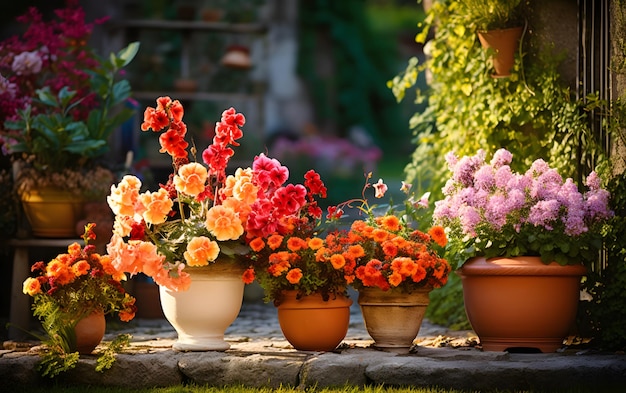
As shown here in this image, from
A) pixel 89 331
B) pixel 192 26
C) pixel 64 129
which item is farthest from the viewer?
pixel 192 26

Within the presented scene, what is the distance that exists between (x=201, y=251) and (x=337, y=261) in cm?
55

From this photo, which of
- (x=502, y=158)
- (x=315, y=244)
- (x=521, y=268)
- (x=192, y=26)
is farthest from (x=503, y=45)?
(x=192, y=26)

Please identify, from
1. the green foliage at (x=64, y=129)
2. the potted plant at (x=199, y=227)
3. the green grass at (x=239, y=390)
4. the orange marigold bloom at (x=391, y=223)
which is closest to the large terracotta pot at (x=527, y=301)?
the orange marigold bloom at (x=391, y=223)

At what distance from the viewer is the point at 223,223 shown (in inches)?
155

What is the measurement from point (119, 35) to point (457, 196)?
15.7 feet

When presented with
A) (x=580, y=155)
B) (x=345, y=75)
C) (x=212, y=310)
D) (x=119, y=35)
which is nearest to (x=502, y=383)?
(x=212, y=310)

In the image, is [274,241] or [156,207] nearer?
[156,207]

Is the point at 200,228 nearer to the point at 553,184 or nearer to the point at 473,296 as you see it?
the point at 473,296

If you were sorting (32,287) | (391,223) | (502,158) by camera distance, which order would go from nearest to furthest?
(32,287)
(391,223)
(502,158)

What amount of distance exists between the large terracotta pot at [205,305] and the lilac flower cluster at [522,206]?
39.2 inches

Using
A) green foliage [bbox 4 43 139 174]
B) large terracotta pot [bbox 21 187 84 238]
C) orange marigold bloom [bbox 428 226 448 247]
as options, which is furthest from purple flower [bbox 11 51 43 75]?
orange marigold bloom [bbox 428 226 448 247]

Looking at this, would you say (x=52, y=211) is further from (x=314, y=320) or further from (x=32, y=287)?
(x=314, y=320)

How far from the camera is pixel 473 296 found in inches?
172

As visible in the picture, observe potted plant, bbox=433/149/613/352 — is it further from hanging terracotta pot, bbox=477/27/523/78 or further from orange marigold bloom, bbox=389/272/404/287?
hanging terracotta pot, bbox=477/27/523/78
